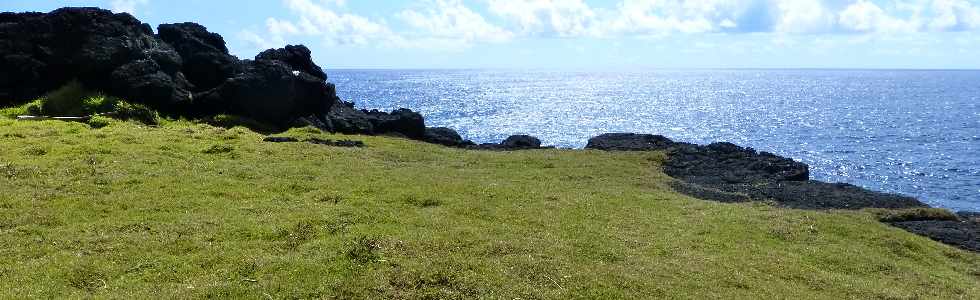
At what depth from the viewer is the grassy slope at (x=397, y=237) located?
15898 mm

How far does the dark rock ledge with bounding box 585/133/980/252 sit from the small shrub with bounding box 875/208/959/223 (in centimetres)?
12

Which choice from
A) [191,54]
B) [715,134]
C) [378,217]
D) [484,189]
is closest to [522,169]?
[484,189]

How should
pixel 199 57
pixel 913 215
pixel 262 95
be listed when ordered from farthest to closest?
pixel 199 57 → pixel 262 95 → pixel 913 215

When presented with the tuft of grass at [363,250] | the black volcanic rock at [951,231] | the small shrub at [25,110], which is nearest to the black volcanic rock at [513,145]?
the black volcanic rock at [951,231]

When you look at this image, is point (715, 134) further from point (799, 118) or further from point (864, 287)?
point (864, 287)

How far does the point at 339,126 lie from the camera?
168 ft

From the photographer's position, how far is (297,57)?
58219mm

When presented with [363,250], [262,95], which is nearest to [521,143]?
[262,95]

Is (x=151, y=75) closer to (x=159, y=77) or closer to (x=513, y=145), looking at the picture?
(x=159, y=77)

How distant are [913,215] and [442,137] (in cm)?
3307

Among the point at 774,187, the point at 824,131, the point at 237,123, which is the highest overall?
the point at 237,123

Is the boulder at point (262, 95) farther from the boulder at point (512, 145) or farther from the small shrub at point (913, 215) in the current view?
the small shrub at point (913, 215)

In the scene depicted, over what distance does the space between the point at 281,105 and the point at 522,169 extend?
21.1m

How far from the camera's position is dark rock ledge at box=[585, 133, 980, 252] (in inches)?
1069
